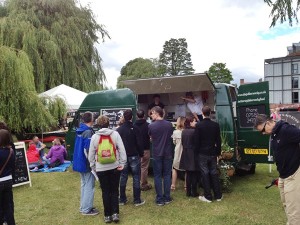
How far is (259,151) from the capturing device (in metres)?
7.27

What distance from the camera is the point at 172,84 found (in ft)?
29.7

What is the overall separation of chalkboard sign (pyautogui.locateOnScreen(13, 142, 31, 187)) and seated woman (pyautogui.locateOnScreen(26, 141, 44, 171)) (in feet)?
6.93

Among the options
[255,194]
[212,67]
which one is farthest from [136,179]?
[212,67]

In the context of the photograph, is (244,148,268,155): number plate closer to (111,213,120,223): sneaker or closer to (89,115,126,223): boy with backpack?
(89,115,126,223): boy with backpack

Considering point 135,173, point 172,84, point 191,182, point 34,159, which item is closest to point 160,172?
point 135,173

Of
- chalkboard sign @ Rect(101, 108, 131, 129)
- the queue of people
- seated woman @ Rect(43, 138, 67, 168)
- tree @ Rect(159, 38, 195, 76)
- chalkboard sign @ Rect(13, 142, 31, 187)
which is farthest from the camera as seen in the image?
tree @ Rect(159, 38, 195, 76)

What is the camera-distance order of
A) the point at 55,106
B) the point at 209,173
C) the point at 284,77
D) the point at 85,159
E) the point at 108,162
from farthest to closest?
the point at 284,77 → the point at 55,106 → the point at 209,173 → the point at 85,159 → the point at 108,162

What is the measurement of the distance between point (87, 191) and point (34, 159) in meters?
5.80

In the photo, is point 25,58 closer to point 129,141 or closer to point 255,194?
point 129,141

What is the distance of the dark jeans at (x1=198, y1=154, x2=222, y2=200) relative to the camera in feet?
22.0

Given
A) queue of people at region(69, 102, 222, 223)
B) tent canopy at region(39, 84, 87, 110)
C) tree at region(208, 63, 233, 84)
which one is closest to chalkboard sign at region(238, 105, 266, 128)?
queue of people at region(69, 102, 222, 223)

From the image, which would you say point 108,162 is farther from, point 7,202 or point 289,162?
point 289,162

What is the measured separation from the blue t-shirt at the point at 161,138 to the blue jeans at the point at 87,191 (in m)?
1.32

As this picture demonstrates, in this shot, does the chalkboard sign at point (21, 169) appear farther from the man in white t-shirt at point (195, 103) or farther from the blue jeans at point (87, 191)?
the man in white t-shirt at point (195, 103)
